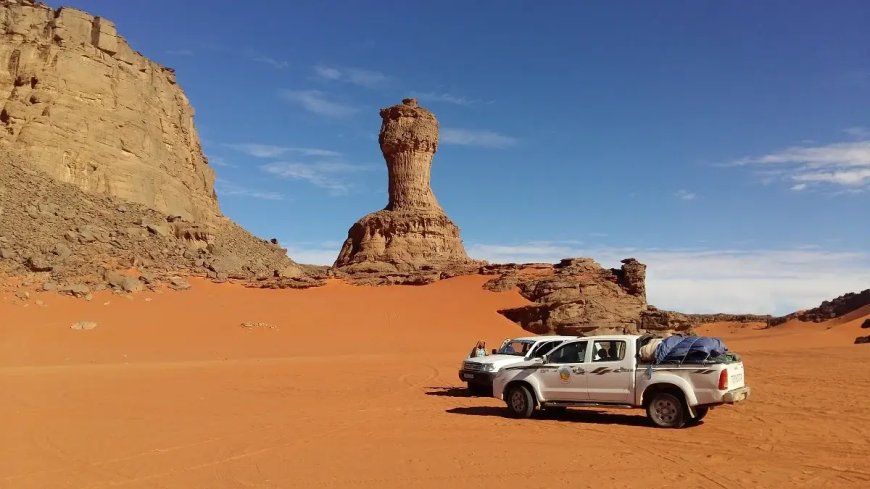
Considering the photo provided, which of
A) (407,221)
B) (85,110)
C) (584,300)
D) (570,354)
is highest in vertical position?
(85,110)

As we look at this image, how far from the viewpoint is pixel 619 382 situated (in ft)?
36.2

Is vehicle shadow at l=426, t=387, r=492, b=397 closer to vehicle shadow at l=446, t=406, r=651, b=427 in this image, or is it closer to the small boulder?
vehicle shadow at l=446, t=406, r=651, b=427

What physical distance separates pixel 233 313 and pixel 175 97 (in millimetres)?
29107

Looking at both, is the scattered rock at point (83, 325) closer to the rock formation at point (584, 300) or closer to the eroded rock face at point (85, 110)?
the eroded rock face at point (85, 110)

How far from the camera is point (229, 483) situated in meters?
7.25

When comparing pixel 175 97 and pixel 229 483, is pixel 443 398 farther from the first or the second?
pixel 175 97

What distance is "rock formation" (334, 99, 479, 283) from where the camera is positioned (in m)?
52.7

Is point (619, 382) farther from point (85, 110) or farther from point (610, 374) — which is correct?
point (85, 110)

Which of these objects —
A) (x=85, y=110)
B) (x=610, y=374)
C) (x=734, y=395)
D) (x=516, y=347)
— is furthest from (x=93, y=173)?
(x=734, y=395)

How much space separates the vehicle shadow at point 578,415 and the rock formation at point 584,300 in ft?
55.3

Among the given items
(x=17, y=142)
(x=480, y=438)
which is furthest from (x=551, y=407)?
(x=17, y=142)

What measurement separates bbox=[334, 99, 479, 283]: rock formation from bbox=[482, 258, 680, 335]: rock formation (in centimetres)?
754

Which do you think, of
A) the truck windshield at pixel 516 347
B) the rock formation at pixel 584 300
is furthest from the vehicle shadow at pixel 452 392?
the rock formation at pixel 584 300

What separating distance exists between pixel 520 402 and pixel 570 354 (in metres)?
1.43
